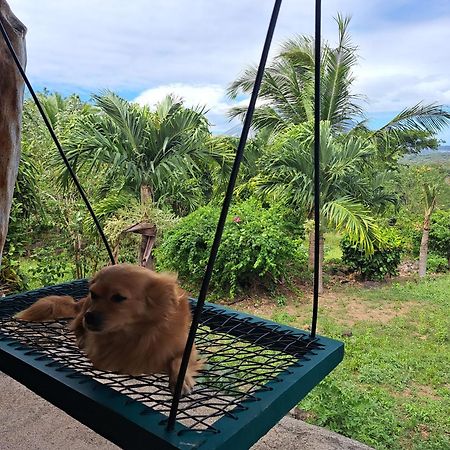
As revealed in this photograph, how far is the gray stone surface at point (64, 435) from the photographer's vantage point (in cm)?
154

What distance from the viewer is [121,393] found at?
607 mm

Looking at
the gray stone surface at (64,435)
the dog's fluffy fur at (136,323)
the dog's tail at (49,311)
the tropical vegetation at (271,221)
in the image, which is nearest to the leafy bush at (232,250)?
the tropical vegetation at (271,221)

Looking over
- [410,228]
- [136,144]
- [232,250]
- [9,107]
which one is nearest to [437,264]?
[410,228]

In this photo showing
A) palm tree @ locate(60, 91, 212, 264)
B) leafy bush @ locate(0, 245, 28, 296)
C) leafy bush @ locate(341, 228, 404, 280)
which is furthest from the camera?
leafy bush @ locate(341, 228, 404, 280)

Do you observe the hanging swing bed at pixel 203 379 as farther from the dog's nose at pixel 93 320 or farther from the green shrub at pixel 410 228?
the green shrub at pixel 410 228

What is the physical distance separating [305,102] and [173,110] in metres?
2.28

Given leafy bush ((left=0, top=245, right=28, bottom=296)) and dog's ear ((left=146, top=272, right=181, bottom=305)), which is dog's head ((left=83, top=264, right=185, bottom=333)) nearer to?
dog's ear ((left=146, top=272, right=181, bottom=305))

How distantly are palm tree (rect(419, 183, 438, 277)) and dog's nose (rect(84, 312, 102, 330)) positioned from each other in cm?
461

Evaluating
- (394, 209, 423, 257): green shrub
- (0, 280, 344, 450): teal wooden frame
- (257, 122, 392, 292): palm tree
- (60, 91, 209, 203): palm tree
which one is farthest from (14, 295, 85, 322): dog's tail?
(394, 209, 423, 257): green shrub

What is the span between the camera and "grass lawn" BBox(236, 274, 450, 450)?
199 cm

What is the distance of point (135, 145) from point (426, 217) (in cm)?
321

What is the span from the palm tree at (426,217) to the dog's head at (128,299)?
4.52m

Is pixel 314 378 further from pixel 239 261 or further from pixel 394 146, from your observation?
pixel 394 146

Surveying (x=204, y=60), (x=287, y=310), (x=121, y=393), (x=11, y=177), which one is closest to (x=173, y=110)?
(x=204, y=60)
